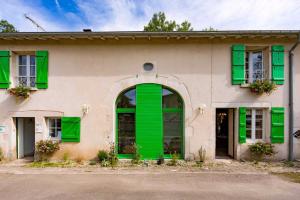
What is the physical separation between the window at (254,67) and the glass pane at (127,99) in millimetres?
4786

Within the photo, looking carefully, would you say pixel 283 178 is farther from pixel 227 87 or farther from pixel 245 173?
pixel 227 87

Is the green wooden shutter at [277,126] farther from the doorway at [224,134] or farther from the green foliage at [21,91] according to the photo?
the green foliage at [21,91]

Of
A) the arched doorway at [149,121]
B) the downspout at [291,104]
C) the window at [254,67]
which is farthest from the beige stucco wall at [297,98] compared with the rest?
the arched doorway at [149,121]

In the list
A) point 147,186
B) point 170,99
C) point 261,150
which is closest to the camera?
point 147,186

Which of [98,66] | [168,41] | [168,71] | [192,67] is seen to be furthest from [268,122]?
[98,66]

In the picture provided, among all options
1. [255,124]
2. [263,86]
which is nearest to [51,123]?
[255,124]

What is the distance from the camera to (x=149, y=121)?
6.83 metres

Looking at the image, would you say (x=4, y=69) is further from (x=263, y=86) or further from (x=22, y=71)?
(x=263, y=86)

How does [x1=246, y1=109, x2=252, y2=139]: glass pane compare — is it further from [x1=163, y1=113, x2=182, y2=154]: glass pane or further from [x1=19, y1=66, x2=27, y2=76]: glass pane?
[x1=19, y1=66, x2=27, y2=76]: glass pane

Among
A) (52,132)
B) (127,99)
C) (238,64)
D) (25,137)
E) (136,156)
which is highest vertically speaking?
(238,64)

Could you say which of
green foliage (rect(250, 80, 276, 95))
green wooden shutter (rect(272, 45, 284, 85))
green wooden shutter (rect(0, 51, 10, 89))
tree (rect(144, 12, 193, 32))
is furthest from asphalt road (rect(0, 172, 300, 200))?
tree (rect(144, 12, 193, 32))

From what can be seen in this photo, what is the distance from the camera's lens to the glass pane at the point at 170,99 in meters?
7.02

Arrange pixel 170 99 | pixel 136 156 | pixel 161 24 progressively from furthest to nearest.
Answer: pixel 161 24, pixel 170 99, pixel 136 156

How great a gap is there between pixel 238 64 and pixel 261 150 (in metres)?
3.47
